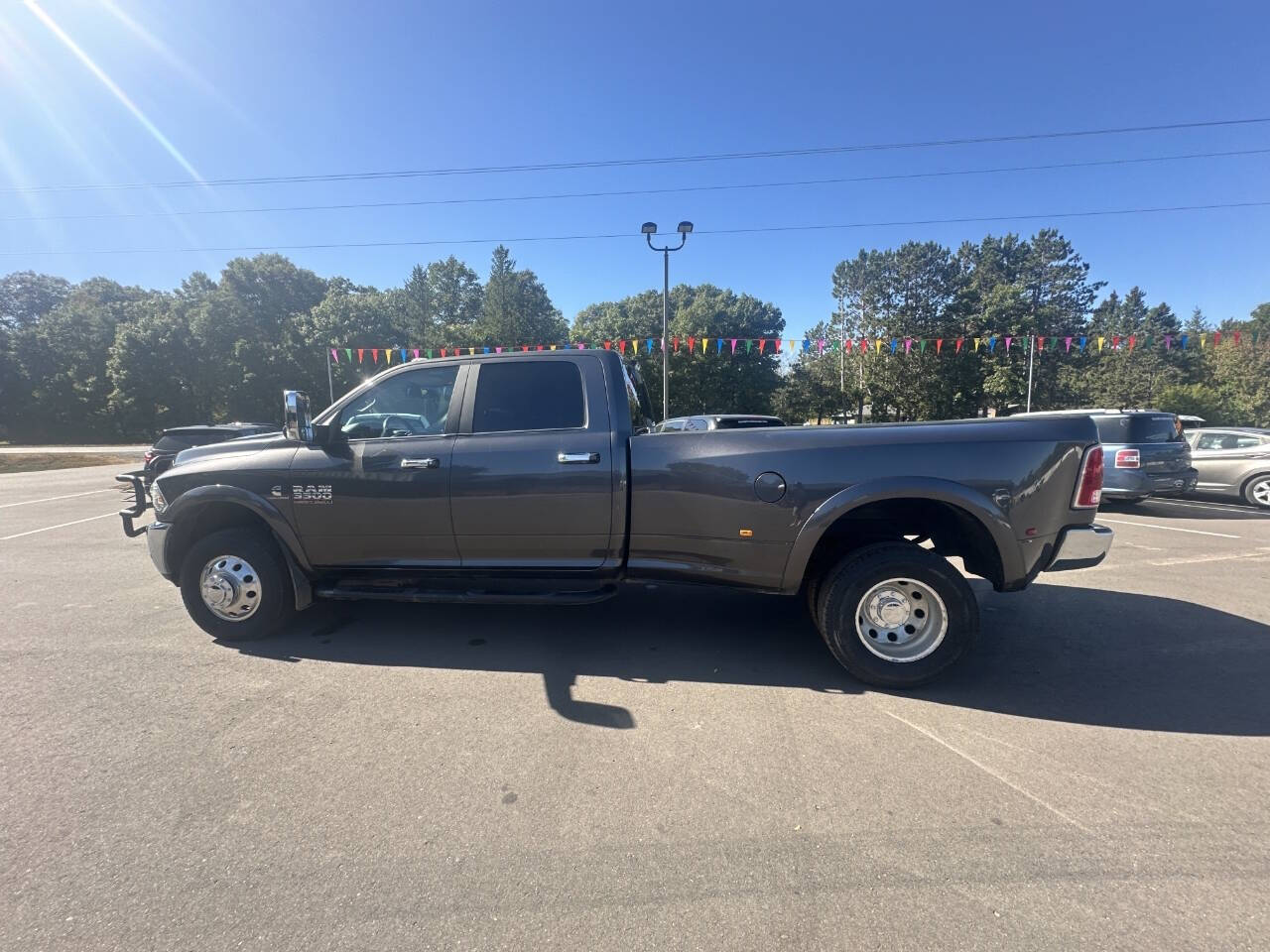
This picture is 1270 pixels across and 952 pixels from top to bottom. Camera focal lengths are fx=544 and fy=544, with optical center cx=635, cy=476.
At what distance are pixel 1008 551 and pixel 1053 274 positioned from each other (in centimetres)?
5789

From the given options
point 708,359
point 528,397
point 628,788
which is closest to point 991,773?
point 628,788

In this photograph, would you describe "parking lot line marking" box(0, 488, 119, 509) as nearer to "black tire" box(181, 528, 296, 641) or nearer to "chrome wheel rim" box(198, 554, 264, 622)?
"black tire" box(181, 528, 296, 641)

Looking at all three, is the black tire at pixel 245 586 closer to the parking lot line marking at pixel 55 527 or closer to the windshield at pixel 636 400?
the windshield at pixel 636 400

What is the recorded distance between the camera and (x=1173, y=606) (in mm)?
4672

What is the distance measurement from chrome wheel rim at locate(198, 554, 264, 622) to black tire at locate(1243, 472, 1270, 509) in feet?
50.7

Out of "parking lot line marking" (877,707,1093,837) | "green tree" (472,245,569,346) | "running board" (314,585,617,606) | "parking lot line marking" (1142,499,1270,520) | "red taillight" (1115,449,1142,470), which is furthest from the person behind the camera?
"green tree" (472,245,569,346)

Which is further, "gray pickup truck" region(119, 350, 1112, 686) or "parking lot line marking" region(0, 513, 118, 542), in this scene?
"parking lot line marking" region(0, 513, 118, 542)

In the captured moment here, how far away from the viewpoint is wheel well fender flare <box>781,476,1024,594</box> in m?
3.20

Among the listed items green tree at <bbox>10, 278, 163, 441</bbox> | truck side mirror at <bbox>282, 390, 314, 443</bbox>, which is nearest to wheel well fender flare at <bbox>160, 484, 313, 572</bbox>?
truck side mirror at <bbox>282, 390, 314, 443</bbox>

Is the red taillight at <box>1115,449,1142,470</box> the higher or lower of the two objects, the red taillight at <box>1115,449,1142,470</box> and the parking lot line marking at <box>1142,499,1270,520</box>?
the higher

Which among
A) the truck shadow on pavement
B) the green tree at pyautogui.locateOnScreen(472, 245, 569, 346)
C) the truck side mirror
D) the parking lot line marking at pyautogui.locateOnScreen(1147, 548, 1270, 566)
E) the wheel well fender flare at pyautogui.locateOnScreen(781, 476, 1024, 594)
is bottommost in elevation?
the truck shadow on pavement

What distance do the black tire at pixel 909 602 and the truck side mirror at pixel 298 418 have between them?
3.66 m

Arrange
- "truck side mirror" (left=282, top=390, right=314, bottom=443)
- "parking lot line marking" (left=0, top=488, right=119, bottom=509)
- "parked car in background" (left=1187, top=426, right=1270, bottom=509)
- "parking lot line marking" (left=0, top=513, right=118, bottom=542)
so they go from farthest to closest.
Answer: "parking lot line marking" (left=0, top=488, right=119, bottom=509) < "parked car in background" (left=1187, top=426, right=1270, bottom=509) < "parking lot line marking" (left=0, top=513, right=118, bottom=542) < "truck side mirror" (left=282, top=390, right=314, bottom=443)

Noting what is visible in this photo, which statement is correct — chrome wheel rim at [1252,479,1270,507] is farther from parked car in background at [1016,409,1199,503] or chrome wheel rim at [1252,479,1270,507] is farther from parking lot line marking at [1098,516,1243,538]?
parking lot line marking at [1098,516,1243,538]
